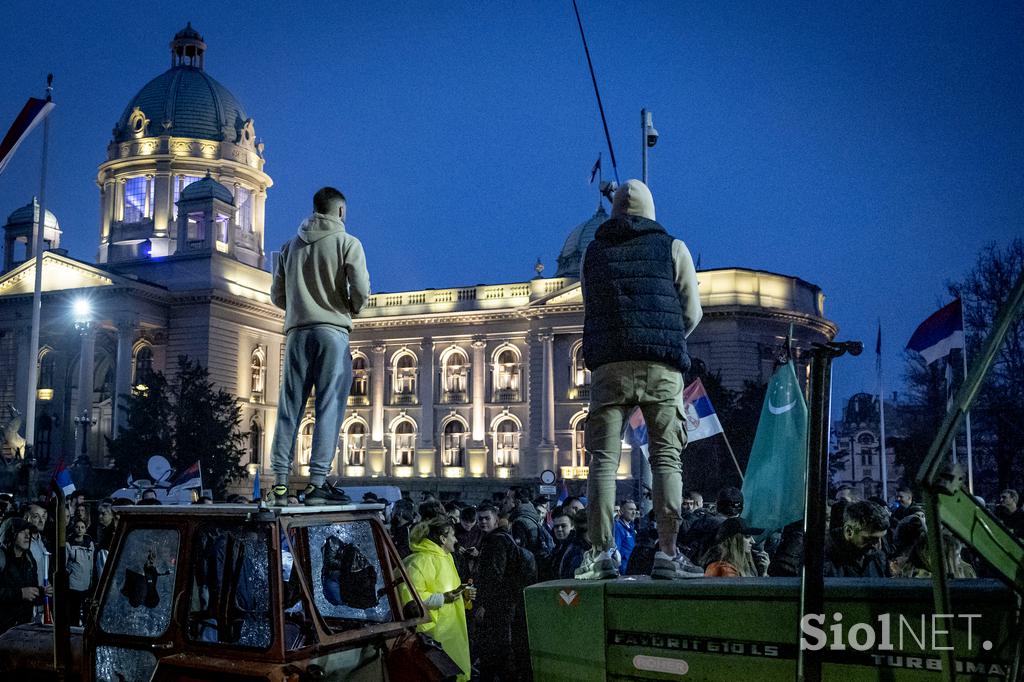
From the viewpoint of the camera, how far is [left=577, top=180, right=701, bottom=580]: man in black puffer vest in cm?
438

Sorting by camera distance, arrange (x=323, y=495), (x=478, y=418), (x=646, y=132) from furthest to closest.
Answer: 1. (x=478, y=418)
2. (x=646, y=132)
3. (x=323, y=495)

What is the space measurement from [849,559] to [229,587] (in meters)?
3.76

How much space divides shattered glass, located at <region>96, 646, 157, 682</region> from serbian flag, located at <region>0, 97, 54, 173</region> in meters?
19.6

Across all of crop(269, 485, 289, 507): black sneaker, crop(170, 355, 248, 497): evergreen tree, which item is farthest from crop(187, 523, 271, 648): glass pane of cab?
crop(170, 355, 248, 497): evergreen tree

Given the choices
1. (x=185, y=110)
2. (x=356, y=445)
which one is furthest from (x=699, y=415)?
(x=185, y=110)

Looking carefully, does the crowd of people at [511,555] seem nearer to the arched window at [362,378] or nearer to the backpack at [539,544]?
the backpack at [539,544]

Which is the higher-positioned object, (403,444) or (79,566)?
(403,444)

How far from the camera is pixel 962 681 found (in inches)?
103

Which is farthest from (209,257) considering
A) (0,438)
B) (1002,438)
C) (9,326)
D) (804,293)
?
(1002,438)

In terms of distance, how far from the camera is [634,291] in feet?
14.5

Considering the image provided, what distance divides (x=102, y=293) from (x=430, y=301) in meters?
17.7

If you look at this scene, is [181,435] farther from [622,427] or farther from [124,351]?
[622,427]

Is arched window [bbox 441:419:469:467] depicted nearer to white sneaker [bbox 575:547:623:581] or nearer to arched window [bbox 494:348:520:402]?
arched window [bbox 494:348:520:402]

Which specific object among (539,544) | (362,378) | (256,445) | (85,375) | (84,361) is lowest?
(539,544)
